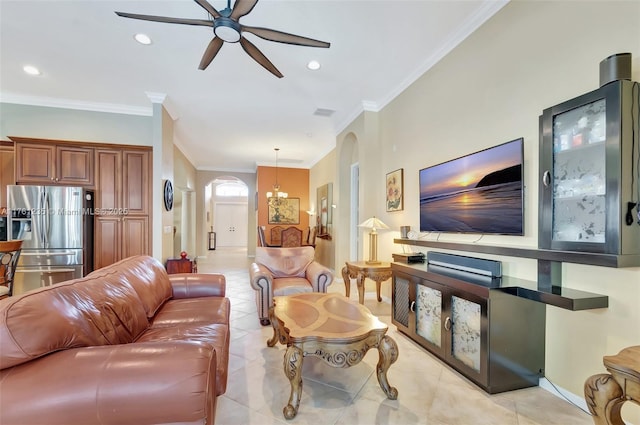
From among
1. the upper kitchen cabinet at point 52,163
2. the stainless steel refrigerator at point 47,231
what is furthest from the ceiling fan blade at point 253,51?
the upper kitchen cabinet at point 52,163

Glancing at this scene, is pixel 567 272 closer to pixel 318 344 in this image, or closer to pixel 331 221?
pixel 318 344

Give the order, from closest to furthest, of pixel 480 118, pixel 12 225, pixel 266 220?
1. pixel 480 118
2. pixel 12 225
3. pixel 266 220

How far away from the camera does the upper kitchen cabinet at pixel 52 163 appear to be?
4.14 m

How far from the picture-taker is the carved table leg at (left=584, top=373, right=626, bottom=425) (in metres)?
1.28

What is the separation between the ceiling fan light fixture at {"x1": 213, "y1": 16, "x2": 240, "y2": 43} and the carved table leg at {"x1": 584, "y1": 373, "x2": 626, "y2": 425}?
2.93 meters

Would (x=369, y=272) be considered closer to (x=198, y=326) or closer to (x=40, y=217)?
(x=198, y=326)

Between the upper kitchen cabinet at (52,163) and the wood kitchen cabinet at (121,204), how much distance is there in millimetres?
179

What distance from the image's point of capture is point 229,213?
1467cm

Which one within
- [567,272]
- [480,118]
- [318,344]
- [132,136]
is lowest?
[318,344]

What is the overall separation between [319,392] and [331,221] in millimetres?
5014

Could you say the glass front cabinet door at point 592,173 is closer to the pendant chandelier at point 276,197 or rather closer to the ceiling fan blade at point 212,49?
the ceiling fan blade at point 212,49

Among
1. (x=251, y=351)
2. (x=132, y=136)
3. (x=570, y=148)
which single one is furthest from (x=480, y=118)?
(x=132, y=136)

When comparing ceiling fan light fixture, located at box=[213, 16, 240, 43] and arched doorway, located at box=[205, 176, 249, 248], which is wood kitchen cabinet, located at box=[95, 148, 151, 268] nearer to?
ceiling fan light fixture, located at box=[213, 16, 240, 43]

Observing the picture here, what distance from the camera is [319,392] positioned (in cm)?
213
